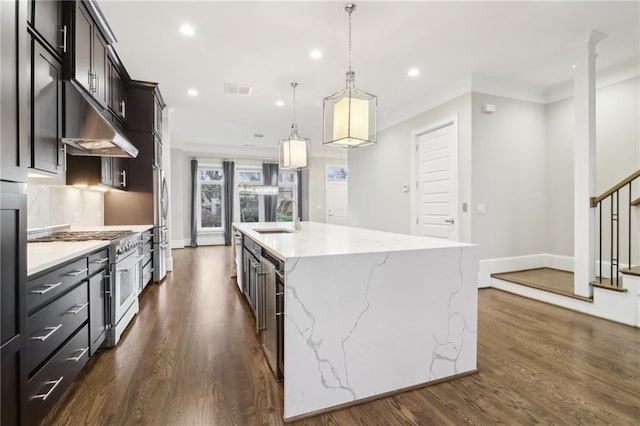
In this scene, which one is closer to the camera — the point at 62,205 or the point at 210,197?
the point at 62,205

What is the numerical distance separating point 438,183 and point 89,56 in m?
4.46

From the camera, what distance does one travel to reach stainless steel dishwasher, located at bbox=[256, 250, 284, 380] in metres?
1.92

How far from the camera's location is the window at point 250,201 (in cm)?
919

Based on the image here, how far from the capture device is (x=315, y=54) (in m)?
3.45

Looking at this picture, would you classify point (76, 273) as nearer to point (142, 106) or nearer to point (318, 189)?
point (142, 106)

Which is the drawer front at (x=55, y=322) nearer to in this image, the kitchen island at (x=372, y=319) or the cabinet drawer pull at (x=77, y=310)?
the cabinet drawer pull at (x=77, y=310)

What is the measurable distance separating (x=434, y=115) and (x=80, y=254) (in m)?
4.72

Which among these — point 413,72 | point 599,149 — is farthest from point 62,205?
point 599,149

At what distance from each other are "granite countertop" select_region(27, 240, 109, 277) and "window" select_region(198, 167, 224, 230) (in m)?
6.85

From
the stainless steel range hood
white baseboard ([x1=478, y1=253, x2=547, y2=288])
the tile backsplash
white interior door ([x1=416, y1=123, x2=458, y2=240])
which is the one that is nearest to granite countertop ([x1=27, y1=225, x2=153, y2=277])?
the tile backsplash

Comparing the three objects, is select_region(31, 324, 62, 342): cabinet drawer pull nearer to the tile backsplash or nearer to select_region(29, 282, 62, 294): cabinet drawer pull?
select_region(29, 282, 62, 294): cabinet drawer pull

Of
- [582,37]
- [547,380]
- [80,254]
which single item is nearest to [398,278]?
[547,380]

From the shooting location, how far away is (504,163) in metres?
4.38

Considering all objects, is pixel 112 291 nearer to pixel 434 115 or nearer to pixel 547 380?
pixel 547 380
